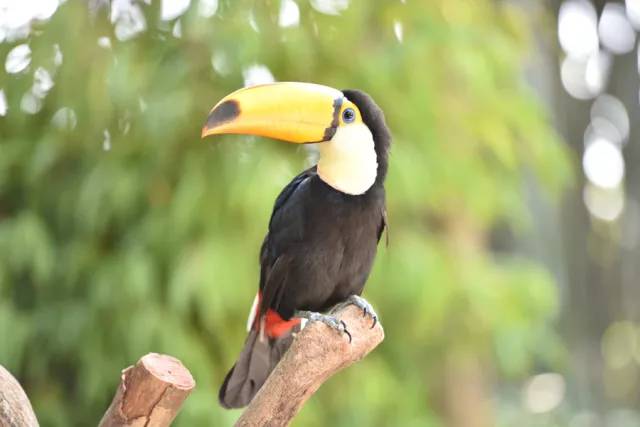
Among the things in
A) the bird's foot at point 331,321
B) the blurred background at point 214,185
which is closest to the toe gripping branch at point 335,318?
the bird's foot at point 331,321

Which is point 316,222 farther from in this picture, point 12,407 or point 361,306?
point 12,407

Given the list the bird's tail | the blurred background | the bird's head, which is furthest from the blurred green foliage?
the bird's head

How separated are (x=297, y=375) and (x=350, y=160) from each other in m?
0.26

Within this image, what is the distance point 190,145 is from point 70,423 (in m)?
0.65

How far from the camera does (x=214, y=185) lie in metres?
1.98

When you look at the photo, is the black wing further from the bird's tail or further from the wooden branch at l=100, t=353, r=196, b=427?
the wooden branch at l=100, t=353, r=196, b=427

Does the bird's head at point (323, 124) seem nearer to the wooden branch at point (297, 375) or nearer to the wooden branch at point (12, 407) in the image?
the wooden branch at point (297, 375)

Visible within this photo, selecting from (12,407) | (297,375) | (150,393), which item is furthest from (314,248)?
(12,407)

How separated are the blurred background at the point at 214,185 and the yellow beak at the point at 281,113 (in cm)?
76

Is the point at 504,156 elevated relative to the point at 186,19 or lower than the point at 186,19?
elevated

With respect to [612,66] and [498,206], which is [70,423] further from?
[612,66]

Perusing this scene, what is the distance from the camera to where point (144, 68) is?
1987 millimetres

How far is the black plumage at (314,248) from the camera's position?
1.20m

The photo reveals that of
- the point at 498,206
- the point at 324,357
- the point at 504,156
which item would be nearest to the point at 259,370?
the point at 324,357
